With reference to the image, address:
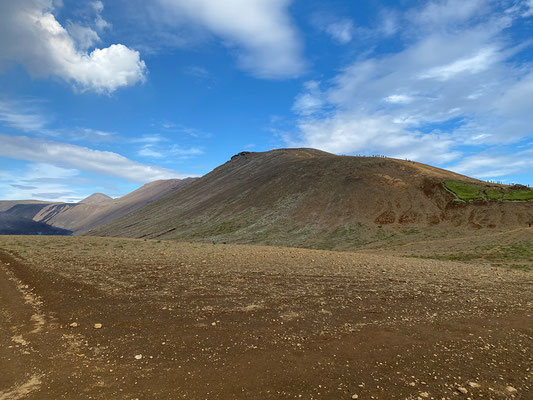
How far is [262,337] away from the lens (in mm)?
8469

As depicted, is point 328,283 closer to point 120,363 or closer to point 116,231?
point 120,363

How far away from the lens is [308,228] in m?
51.8

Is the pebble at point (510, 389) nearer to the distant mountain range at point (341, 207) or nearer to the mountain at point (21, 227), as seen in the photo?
the distant mountain range at point (341, 207)

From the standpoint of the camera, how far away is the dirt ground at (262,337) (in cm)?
619

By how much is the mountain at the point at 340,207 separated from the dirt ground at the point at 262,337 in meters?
30.6

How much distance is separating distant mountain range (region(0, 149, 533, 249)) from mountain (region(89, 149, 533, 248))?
141 millimetres

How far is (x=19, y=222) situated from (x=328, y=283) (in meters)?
189

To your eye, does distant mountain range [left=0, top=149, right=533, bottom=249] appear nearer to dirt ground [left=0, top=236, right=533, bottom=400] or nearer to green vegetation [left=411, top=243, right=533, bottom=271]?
green vegetation [left=411, top=243, right=533, bottom=271]

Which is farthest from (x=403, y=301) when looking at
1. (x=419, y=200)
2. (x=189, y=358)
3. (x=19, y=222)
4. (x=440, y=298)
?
(x=19, y=222)

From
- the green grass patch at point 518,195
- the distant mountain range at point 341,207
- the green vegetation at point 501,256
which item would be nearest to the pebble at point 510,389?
the green vegetation at point 501,256

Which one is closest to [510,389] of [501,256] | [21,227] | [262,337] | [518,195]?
[262,337]

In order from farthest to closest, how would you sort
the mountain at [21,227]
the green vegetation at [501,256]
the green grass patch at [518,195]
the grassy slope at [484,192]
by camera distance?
1. the mountain at [21,227]
2. the grassy slope at [484,192]
3. the green grass patch at [518,195]
4. the green vegetation at [501,256]

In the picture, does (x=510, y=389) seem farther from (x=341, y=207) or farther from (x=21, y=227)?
(x=21, y=227)

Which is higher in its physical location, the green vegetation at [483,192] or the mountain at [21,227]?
the green vegetation at [483,192]
